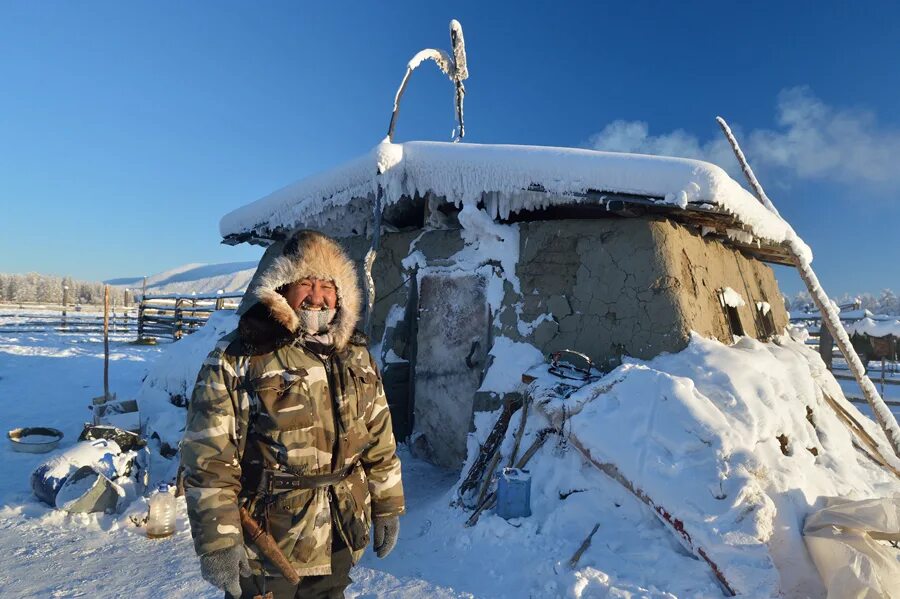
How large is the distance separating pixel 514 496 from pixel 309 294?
2.68 m

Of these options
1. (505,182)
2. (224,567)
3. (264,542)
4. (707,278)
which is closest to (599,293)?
(707,278)

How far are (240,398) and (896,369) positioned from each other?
847 inches

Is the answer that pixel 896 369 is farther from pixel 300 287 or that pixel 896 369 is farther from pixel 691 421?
pixel 300 287

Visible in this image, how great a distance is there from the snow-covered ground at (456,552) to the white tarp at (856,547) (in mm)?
673

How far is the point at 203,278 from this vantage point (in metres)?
88.9

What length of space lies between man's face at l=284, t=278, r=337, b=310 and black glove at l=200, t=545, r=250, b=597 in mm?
945

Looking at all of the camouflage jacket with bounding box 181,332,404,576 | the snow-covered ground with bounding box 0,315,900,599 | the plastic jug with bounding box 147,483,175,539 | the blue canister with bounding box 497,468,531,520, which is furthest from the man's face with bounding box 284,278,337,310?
the plastic jug with bounding box 147,483,175,539

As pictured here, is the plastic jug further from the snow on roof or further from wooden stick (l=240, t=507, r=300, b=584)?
the snow on roof

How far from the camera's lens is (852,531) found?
10.2ft

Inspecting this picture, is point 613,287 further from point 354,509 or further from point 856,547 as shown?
point 354,509

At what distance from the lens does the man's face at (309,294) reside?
2.14 meters

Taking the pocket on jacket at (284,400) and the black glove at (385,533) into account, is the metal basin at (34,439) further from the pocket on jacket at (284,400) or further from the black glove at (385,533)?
the pocket on jacket at (284,400)

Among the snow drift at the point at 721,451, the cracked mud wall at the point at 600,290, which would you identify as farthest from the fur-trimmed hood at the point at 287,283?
the cracked mud wall at the point at 600,290

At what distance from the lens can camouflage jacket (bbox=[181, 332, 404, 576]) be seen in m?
1.78
